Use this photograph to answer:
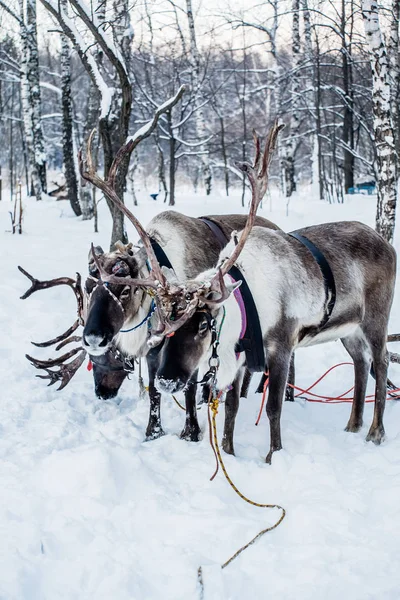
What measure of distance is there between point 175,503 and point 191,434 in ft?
2.71

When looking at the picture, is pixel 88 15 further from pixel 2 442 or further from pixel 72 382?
pixel 2 442

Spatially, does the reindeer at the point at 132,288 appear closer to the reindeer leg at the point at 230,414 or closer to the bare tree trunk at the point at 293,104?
the reindeer leg at the point at 230,414

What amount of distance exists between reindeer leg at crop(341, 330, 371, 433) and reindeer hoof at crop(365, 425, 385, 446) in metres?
0.15

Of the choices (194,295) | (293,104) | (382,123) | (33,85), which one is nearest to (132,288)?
(194,295)

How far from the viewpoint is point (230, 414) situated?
3291mm

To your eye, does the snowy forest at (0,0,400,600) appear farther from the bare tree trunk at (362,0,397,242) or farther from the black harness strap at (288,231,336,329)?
the bare tree trunk at (362,0,397,242)

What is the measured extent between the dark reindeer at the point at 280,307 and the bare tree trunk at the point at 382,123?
10.6ft

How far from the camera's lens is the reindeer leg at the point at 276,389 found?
10.3 feet

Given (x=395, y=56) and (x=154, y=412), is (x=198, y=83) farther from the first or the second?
(x=154, y=412)

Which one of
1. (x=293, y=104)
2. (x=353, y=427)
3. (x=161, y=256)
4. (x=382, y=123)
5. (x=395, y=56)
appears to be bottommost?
(x=353, y=427)

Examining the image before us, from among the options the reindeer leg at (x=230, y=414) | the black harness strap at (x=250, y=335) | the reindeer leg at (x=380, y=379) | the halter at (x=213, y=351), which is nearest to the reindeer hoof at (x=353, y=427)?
the reindeer leg at (x=380, y=379)

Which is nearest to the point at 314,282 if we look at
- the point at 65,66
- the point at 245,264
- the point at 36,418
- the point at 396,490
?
the point at 245,264

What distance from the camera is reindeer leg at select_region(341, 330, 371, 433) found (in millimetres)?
3652

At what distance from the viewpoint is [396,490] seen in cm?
271
